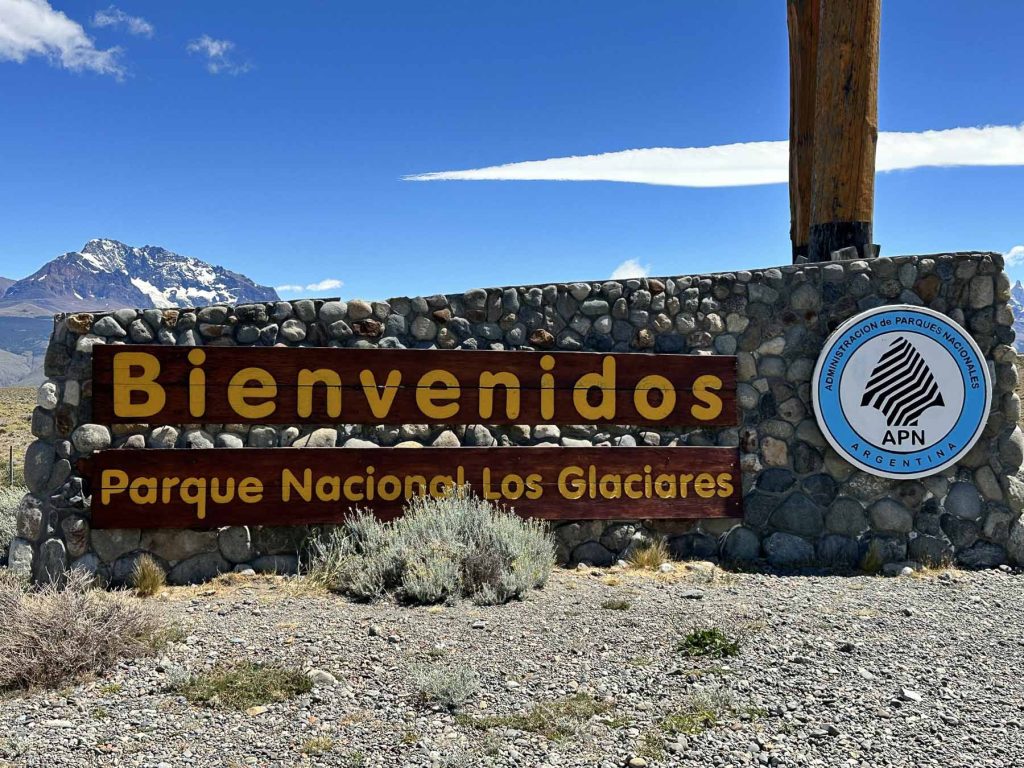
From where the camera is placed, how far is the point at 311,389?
7.84m

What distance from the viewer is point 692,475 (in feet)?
27.6

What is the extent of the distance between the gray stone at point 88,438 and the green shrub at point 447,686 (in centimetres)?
404

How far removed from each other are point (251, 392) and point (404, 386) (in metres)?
1.34

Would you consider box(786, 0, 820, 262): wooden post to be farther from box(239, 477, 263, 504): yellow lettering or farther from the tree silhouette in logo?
box(239, 477, 263, 504): yellow lettering

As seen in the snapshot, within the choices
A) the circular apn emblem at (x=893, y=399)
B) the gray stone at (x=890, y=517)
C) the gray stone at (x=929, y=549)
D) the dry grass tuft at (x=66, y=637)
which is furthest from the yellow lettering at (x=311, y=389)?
the gray stone at (x=929, y=549)

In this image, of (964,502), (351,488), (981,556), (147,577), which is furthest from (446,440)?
(981,556)

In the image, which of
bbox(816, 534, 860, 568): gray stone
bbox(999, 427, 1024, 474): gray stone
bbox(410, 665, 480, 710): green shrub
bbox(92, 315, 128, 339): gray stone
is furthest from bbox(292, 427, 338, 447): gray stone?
bbox(999, 427, 1024, 474): gray stone

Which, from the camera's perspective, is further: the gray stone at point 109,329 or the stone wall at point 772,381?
the stone wall at point 772,381

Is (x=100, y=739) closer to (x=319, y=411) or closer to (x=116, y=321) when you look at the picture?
(x=319, y=411)

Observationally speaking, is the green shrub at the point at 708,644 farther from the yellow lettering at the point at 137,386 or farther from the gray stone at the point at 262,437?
the yellow lettering at the point at 137,386

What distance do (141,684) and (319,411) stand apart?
10.6 feet

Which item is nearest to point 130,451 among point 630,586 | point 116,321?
point 116,321

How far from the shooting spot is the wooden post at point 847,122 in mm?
9461

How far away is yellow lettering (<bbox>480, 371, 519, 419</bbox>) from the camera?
8.14 meters
